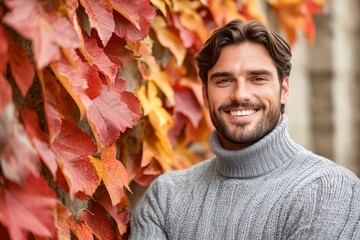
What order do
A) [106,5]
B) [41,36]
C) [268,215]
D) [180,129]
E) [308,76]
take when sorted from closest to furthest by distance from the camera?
1. [41,36]
2. [106,5]
3. [268,215]
4. [180,129]
5. [308,76]

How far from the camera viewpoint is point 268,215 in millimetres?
1773

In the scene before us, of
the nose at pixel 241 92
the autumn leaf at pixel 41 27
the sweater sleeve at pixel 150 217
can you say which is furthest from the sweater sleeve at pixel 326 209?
the autumn leaf at pixel 41 27

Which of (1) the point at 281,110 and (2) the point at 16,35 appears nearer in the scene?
(2) the point at 16,35

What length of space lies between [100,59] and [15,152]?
462 mm

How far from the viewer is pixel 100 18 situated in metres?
1.62

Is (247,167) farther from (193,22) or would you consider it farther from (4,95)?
(4,95)

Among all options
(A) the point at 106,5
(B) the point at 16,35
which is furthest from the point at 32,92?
(A) the point at 106,5

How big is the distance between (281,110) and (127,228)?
54 centimetres

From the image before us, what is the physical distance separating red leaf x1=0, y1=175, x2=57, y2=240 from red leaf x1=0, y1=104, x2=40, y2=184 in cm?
4

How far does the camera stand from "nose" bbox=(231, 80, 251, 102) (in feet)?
6.04

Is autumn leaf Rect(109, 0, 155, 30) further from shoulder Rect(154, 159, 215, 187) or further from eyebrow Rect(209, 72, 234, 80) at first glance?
shoulder Rect(154, 159, 215, 187)

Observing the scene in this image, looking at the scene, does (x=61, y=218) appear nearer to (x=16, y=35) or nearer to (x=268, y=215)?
(x=16, y=35)

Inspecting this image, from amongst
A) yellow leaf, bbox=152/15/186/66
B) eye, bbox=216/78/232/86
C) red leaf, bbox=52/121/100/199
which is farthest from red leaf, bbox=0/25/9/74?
yellow leaf, bbox=152/15/186/66

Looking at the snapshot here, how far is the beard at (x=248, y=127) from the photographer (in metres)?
1.86
